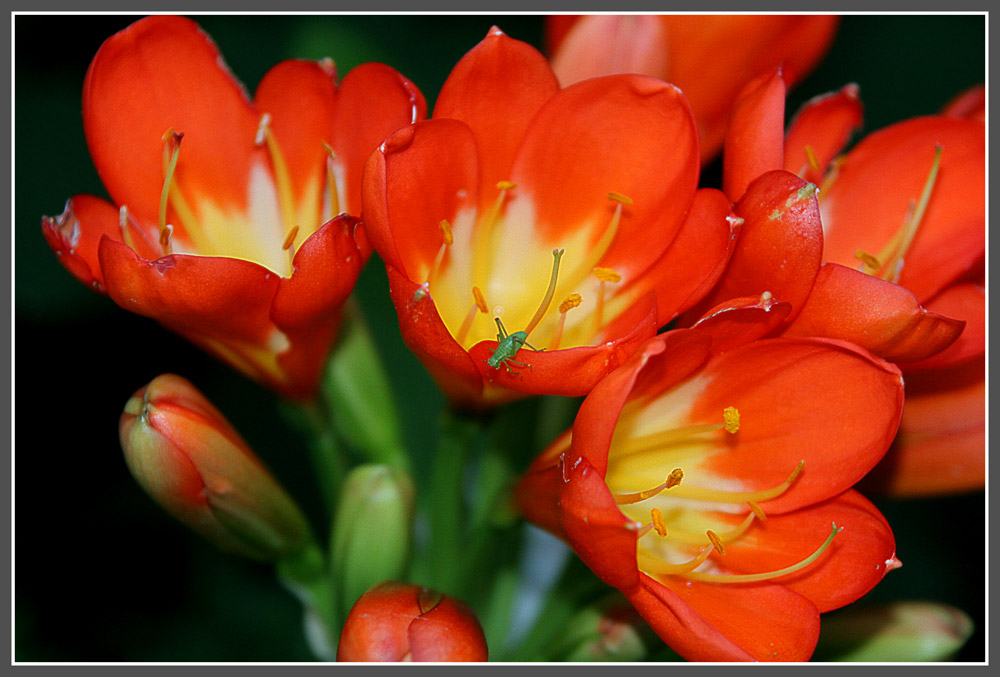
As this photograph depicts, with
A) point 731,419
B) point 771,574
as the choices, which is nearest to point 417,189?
point 731,419

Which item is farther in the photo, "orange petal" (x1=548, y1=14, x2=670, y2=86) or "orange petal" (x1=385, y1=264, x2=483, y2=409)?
"orange petal" (x1=548, y1=14, x2=670, y2=86)

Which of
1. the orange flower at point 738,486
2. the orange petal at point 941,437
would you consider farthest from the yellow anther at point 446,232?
the orange petal at point 941,437

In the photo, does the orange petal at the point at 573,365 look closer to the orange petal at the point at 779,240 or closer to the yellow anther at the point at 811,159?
the orange petal at the point at 779,240

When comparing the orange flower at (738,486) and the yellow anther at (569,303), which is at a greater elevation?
the yellow anther at (569,303)

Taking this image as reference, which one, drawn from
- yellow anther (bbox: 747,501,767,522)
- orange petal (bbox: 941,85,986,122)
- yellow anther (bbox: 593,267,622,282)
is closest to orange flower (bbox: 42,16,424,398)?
yellow anther (bbox: 593,267,622,282)

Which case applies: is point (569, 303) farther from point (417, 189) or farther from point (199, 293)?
point (199, 293)

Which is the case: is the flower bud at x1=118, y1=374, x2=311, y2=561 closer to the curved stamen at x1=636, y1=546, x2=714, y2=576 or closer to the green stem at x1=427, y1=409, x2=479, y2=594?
the green stem at x1=427, y1=409, x2=479, y2=594

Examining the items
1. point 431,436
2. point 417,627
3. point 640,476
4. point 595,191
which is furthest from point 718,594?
point 431,436
